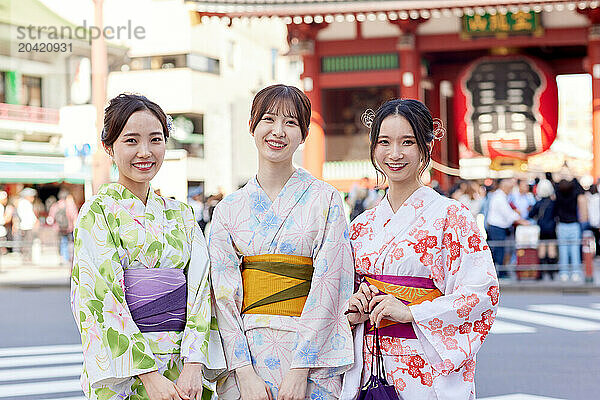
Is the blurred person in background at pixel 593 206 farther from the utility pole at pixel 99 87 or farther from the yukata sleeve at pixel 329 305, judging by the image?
the yukata sleeve at pixel 329 305

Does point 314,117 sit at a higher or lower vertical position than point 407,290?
higher

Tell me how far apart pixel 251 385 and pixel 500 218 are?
32.5 feet

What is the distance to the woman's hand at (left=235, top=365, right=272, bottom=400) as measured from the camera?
2975 mm

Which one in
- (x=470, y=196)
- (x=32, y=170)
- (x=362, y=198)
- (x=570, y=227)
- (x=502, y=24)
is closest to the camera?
(x=570, y=227)

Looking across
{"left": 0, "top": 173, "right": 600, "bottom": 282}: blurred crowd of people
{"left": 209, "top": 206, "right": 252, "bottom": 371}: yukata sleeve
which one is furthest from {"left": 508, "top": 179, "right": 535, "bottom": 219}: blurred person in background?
{"left": 209, "top": 206, "right": 252, "bottom": 371}: yukata sleeve

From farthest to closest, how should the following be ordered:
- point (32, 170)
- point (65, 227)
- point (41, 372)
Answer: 1. point (32, 170)
2. point (65, 227)
3. point (41, 372)

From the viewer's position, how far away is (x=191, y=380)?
299 cm

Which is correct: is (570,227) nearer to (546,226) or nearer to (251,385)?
(546,226)

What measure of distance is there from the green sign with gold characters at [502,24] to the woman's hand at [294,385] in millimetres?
13603

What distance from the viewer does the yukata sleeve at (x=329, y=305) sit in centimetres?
301

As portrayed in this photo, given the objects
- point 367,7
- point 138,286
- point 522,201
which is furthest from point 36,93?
point 138,286

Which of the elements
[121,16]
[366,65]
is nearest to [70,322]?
[366,65]

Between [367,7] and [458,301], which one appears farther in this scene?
[367,7]

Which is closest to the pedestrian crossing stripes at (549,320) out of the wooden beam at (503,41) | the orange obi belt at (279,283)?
the orange obi belt at (279,283)
